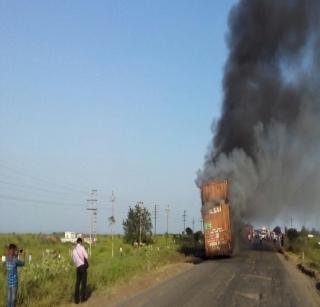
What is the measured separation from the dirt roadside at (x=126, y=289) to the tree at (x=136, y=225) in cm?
5511

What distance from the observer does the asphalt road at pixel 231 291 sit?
1648cm

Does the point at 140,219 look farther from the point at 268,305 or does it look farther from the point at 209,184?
the point at 268,305

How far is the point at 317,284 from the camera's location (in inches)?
909

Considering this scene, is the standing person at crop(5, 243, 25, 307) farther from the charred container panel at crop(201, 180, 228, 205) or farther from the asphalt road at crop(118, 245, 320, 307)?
the charred container panel at crop(201, 180, 228, 205)

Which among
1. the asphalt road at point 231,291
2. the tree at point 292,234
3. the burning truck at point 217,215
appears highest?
the tree at point 292,234

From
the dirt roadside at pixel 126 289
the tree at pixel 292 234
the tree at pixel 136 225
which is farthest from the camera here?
the tree at pixel 136 225

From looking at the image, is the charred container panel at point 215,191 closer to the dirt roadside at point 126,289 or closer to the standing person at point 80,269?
the dirt roadside at point 126,289

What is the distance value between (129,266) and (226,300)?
36.4 ft

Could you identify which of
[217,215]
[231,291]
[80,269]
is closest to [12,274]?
[80,269]

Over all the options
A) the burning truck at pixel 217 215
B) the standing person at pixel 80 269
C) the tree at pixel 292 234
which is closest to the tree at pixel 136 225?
the tree at pixel 292 234

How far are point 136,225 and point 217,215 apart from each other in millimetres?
49539

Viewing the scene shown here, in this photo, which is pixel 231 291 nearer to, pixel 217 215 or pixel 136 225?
pixel 217 215

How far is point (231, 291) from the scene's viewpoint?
19125mm

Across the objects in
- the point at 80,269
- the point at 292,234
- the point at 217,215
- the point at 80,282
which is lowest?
the point at 80,282
